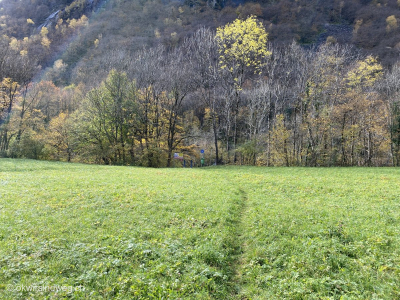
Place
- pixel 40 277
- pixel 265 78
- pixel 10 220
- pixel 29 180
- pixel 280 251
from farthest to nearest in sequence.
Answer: pixel 265 78, pixel 29 180, pixel 10 220, pixel 280 251, pixel 40 277

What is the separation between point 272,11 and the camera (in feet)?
312

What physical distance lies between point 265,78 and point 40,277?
39.7 metres

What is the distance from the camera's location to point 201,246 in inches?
264

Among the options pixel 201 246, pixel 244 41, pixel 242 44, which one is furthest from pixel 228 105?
pixel 201 246

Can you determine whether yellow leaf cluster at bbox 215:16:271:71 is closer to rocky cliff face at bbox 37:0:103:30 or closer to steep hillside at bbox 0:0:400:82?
steep hillside at bbox 0:0:400:82

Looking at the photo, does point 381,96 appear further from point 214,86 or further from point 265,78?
point 214,86

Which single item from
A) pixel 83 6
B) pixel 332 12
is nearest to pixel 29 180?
pixel 332 12

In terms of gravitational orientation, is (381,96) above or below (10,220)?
above

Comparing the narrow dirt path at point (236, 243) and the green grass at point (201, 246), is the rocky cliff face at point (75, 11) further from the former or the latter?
the narrow dirt path at point (236, 243)

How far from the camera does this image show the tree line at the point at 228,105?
29.1 metres

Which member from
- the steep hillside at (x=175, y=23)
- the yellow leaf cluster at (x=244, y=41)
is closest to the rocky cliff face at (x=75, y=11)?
the steep hillside at (x=175, y=23)

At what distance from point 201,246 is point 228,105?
32812 mm

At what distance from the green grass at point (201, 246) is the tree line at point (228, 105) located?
69.4 feet

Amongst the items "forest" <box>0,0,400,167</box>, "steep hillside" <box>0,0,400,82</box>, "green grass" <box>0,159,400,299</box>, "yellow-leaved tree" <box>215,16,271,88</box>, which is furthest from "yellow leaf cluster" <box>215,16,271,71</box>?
A: "steep hillside" <box>0,0,400,82</box>
